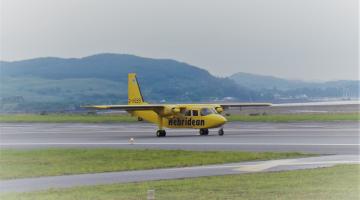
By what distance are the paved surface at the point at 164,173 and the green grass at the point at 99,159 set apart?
1250mm

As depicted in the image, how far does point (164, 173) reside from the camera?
75.6 ft

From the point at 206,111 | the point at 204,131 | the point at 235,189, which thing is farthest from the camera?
the point at 204,131

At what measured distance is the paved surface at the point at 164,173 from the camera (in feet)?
67.2

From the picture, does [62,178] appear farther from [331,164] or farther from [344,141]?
[344,141]

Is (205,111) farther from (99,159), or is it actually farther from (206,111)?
(99,159)

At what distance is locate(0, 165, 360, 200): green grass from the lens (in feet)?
56.6

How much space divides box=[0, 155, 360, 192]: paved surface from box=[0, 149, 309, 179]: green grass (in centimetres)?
125

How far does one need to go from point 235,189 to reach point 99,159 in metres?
11.2

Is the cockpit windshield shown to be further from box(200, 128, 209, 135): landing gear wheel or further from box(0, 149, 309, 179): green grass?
box(0, 149, 309, 179): green grass

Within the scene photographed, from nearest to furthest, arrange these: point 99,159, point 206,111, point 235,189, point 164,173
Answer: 1. point 235,189
2. point 164,173
3. point 99,159
4. point 206,111

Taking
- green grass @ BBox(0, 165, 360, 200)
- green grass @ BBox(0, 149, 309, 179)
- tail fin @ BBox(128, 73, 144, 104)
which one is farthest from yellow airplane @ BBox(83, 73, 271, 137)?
green grass @ BBox(0, 165, 360, 200)

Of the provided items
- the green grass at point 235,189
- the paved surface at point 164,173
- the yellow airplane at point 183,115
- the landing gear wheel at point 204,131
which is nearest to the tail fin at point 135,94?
the yellow airplane at point 183,115

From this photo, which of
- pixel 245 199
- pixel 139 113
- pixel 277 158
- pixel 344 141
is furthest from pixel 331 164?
pixel 139 113

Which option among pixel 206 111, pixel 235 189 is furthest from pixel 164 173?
pixel 206 111
